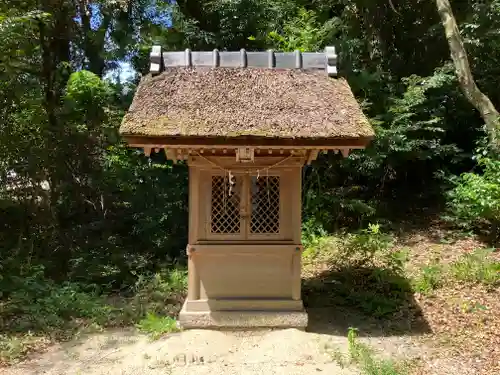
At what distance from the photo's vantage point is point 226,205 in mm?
6754

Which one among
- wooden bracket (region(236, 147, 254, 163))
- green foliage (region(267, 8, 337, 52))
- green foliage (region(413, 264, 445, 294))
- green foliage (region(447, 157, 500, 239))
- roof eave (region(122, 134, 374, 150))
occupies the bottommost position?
green foliage (region(413, 264, 445, 294))

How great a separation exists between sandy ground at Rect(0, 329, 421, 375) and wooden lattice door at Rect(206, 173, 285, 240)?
146cm

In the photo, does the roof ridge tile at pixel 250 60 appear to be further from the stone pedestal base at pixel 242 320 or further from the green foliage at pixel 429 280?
the green foliage at pixel 429 280

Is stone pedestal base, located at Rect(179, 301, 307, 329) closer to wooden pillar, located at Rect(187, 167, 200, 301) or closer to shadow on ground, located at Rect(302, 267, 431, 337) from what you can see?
wooden pillar, located at Rect(187, 167, 200, 301)

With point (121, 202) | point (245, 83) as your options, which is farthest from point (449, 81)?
point (121, 202)

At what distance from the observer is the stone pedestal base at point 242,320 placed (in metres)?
6.59

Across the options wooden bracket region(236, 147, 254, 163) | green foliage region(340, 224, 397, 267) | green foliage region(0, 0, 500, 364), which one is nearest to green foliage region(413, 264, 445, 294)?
green foliage region(340, 224, 397, 267)

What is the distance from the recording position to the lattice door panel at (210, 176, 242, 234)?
6766mm

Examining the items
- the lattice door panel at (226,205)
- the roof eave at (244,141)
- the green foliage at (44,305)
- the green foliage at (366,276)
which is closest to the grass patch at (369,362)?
the green foliage at (366,276)

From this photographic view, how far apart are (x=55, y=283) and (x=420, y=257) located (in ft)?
25.0

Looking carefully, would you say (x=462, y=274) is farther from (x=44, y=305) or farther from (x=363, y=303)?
(x=44, y=305)

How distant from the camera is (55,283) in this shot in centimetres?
909

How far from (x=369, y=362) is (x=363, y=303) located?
2379mm

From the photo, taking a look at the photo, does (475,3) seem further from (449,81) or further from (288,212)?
(288,212)
